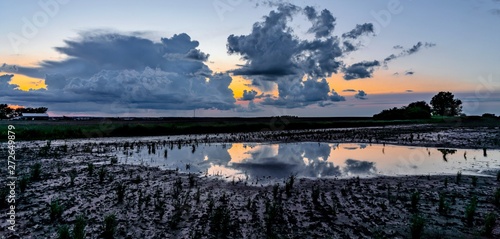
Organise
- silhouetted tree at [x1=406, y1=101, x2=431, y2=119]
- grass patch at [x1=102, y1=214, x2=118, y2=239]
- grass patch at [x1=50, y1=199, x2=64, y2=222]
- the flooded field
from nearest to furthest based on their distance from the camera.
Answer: grass patch at [x1=102, y1=214, x2=118, y2=239] → grass patch at [x1=50, y1=199, x2=64, y2=222] → the flooded field → silhouetted tree at [x1=406, y1=101, x2=431, y2=119]

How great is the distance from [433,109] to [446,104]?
233 inches

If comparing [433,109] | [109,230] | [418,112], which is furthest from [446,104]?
[109,230]

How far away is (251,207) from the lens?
38.4ft

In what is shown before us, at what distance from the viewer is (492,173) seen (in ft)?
60.0

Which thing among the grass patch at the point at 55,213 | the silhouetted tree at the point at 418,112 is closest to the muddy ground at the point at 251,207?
the grass patch at the point at 55,213

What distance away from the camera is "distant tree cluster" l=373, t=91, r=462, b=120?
131 metres

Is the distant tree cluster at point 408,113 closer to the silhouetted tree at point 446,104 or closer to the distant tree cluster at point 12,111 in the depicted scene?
the silhouetted tree at point 446,104

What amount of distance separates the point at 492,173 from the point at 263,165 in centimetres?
1450

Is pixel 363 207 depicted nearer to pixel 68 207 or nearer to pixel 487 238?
pixel 487 238

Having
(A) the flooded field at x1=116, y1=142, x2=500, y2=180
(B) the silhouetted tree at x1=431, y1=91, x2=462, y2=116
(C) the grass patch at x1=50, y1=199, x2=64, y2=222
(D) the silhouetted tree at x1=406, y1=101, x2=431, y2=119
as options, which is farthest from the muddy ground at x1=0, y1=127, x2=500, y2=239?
(B) the silhouetted tree at x1=431, y1=91, x2=462, y2=116

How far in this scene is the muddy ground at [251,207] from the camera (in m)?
9.38

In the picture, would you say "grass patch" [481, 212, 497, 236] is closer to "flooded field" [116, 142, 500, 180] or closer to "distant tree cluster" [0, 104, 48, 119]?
"flooded field" [116, 142, 500, 180]

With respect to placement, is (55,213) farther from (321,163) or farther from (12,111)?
(12,111)

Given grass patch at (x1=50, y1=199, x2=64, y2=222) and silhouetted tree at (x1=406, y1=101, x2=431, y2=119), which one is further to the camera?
silhouetted tree at (x1=406, y1=101, x2=431, y2=119)
